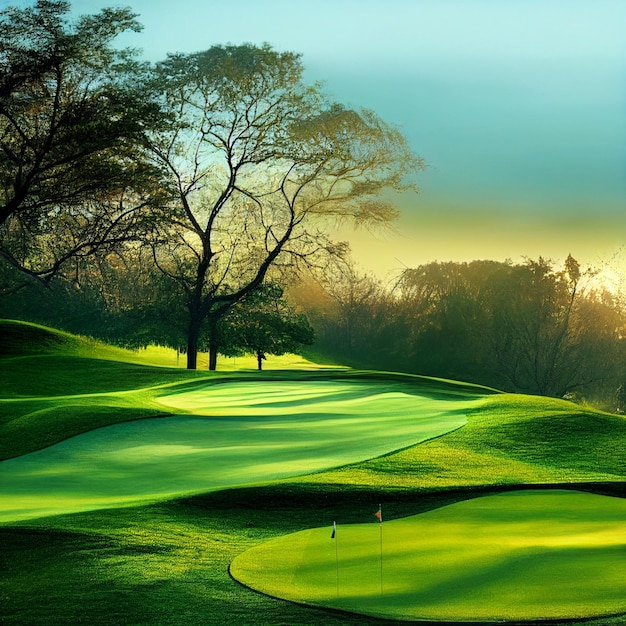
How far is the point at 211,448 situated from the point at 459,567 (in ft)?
21.7

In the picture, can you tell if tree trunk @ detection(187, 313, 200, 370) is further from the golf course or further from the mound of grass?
the mound of grass

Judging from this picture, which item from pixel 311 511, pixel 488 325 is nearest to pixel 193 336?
pixel 488 325

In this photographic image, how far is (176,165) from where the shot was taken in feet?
93.2

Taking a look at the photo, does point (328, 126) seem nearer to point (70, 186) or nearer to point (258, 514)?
point (70, 186)

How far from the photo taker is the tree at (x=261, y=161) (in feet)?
91.0

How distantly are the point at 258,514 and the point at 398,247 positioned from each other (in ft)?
132

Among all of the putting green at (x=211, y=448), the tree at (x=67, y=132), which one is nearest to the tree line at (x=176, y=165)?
the tree at (x=67, y=132)

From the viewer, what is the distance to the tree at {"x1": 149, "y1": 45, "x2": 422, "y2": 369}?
27750mm

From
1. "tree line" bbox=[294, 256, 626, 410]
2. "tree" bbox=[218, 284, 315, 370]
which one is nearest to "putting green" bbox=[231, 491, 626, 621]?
"tree" bbox=[218, 284, 315, 370]

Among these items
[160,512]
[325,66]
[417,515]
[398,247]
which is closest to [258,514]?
[160,512]

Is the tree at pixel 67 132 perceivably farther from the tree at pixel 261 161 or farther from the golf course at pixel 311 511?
the golf course at pixel 311 511

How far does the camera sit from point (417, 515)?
7086 mm

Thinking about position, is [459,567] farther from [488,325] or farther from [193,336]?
[488,325]

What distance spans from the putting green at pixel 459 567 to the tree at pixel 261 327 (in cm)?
2474
